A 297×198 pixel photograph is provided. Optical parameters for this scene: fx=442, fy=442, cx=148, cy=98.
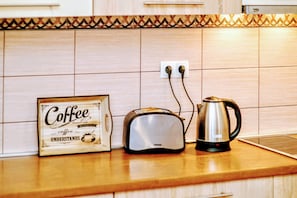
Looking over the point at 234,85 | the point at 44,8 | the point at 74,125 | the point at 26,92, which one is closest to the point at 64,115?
the point at 74,125

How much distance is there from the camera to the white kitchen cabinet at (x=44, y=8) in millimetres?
1575

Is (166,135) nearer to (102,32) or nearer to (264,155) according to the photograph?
(264,155)

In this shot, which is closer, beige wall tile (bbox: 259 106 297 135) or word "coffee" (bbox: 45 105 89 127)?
word "coffee" (bbox: 45 105 89 127)

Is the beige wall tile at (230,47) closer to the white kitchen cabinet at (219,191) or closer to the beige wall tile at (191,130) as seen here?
the beige wall tile at (191,130)

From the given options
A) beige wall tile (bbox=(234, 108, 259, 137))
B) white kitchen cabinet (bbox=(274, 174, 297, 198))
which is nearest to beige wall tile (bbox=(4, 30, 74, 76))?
beige wall tile (bbox=(234, 108, 259, 137))

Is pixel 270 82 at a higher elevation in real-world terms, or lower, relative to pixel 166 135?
higher

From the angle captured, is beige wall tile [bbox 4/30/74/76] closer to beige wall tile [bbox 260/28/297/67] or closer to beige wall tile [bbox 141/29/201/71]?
beige wall tile [bbox 141/29/201/71]

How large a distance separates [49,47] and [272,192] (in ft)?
3.72

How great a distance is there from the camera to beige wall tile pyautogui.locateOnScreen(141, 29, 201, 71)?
211 centimetres

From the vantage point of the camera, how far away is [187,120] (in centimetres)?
221

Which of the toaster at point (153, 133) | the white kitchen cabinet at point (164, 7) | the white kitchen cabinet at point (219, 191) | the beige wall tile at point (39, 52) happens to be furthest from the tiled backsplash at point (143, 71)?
the white kitchen cabinet at point (219, 191)

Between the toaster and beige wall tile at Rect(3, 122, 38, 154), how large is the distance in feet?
1.37

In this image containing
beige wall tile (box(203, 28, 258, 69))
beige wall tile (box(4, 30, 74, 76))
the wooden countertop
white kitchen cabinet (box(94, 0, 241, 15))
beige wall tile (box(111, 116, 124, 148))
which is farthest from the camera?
beige wall tile (box(203, 28, 258, 69))

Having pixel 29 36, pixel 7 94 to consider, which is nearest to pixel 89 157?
pixel 7 94
